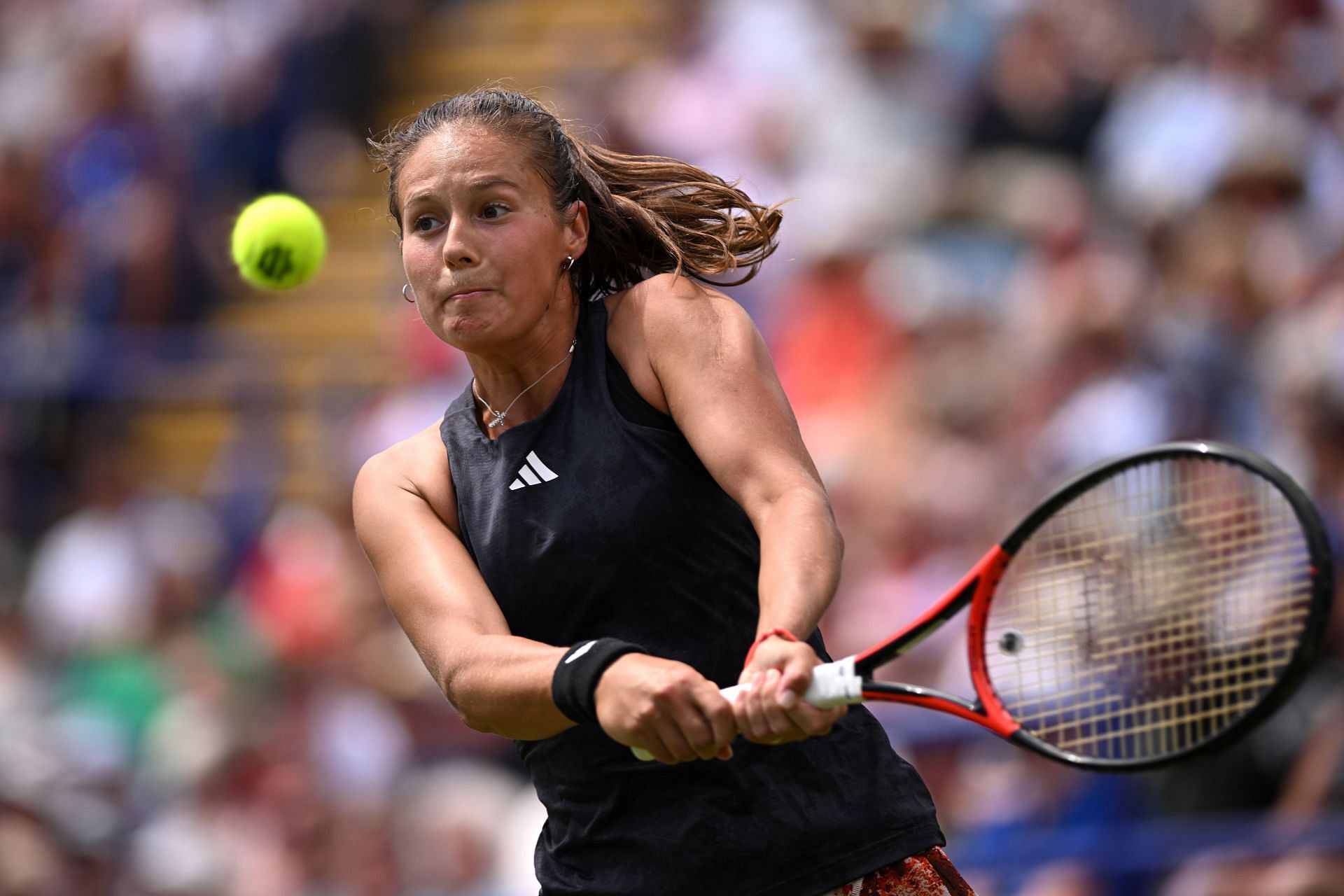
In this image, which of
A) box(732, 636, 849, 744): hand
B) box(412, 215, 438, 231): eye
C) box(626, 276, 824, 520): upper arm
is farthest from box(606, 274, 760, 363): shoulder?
box(732, 636, 849, 744): hand

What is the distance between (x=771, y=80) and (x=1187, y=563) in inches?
218

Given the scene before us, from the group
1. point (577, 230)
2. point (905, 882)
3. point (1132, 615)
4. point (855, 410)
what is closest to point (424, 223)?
point (577, 230)

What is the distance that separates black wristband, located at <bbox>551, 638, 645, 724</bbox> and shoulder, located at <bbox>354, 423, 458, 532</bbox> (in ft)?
1.70

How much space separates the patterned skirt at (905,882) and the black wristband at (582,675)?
21.6 inches

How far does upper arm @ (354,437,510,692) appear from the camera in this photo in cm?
305

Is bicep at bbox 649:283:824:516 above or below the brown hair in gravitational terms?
below

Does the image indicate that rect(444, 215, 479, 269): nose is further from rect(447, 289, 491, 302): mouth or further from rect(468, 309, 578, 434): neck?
rect(468, 309, 578, 434): neck

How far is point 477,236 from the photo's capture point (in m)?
3.13

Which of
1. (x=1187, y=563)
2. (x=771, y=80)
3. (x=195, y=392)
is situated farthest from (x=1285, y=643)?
(x=195, y=392)

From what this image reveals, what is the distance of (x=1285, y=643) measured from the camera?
3.15 metres

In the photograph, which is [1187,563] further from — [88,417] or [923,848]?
[88,417]

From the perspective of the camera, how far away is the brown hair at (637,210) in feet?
10.8

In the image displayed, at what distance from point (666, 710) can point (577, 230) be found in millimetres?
984

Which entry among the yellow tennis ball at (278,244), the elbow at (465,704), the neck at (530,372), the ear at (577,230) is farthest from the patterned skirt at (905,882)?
the yellow tennis ball at (278,244)
